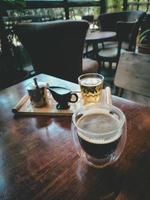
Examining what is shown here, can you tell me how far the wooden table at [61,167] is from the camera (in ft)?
1.56

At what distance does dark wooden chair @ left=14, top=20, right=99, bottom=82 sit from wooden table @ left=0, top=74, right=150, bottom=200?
1.51 m

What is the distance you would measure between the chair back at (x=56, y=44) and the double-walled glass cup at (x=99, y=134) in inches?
63.9

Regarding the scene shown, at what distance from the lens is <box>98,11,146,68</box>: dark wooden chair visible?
9.52ft

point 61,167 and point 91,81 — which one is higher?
point 91,81

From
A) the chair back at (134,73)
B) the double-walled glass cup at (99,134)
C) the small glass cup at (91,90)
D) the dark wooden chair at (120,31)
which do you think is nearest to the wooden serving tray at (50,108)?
the small glass cup at (91,90)

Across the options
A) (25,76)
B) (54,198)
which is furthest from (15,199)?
(25,76)

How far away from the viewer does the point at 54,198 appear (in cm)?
46

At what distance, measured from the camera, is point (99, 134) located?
1.58 feet

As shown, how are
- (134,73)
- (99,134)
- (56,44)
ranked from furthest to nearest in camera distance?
(56,44), (134,73), (99,134)

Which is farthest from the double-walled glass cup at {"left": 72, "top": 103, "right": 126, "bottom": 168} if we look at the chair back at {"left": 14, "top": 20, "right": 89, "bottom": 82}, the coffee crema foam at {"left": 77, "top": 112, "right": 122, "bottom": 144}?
the chair back at {"left": 14, "top": 20, "right": 89, "bottom": 82}

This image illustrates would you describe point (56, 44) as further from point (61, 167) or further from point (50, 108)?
point (61, 167)

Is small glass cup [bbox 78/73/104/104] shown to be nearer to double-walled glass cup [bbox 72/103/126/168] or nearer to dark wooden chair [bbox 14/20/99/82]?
double-walled glass cup [bbox 72/103/126/168]

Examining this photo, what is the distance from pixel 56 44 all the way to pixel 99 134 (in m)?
1.83

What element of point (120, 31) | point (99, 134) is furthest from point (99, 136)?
point (120, 31)
